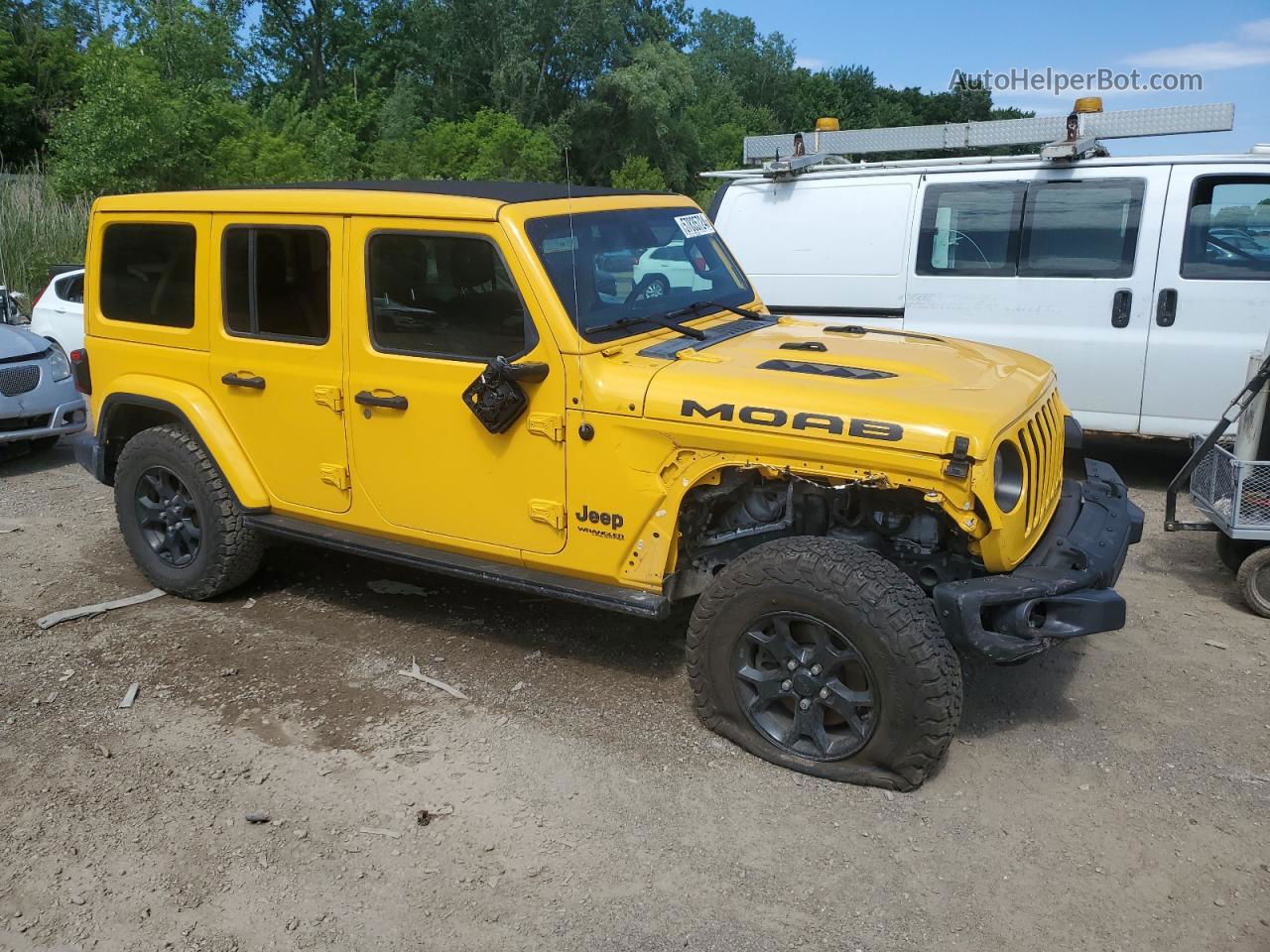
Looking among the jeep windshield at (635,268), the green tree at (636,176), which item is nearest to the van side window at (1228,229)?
the jeep windshield at (635,268)

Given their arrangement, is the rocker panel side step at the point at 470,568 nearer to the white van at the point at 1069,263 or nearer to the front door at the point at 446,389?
the front door at the point at 446,389

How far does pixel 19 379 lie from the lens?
8289 millimetres

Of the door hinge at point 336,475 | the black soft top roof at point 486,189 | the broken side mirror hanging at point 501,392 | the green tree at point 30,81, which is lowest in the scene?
the door hinge at point 336,475

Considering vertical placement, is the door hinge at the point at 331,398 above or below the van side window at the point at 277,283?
below

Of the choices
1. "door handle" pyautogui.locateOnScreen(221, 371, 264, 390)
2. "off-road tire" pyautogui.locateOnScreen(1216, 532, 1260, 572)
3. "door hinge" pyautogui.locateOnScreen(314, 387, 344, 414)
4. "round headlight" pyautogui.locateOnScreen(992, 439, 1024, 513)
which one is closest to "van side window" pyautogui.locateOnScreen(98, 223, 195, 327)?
"door handle" pyautogui.locateOnScreen(221, 371, 264, 390)

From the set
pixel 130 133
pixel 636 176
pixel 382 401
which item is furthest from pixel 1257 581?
pixel 636 176

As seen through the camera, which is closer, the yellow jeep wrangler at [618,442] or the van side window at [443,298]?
the yellow jeep wrangler at [618,442]

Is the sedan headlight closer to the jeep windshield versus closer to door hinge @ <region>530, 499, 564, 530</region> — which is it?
the jeep windshield

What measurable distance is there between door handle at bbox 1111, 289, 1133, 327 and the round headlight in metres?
3.73

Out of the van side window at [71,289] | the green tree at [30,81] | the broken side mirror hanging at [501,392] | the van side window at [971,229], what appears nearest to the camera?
the broken side mirror hanging at [501,392]

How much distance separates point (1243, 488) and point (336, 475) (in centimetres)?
405

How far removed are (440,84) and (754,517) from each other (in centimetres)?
3719

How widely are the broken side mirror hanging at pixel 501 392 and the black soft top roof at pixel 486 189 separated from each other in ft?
2.29

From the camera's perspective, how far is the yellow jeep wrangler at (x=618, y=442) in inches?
139
